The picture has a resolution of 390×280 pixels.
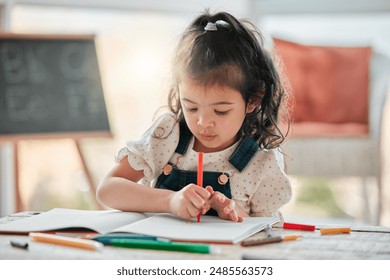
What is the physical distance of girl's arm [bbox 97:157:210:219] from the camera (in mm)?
Answer: 1150

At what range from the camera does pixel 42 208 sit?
3.47m

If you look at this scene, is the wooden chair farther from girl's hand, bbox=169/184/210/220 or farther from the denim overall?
girl's hand, bbox=169/184/210/220

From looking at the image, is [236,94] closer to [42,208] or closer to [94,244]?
[94,244]

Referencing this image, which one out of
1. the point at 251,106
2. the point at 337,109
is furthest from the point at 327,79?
the point at 251,106

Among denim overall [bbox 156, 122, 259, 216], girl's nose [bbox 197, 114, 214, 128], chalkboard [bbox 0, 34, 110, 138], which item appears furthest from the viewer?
chalkboard [bbox 0, 34, 110, 138]

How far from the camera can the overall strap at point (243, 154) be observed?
1.46 meters

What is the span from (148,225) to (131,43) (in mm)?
2516

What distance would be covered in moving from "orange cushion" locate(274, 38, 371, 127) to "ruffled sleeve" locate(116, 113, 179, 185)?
171 cm

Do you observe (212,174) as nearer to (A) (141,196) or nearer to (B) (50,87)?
(A) (141,196)

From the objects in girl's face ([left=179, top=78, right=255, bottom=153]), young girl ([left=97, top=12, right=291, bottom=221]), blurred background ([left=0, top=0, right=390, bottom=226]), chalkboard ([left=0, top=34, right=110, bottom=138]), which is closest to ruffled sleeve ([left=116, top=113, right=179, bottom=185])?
young girl ([left=97, top=12, right=291, bottom=221])

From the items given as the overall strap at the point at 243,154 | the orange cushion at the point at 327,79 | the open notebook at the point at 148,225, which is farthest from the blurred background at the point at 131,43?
the open notebook at the point at 148,225

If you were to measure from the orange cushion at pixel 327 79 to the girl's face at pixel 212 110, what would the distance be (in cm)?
179

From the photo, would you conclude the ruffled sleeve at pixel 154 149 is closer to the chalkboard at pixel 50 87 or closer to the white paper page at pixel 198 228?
the white paper page at pixel 198 228

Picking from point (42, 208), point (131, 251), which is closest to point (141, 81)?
point (42, 208)
